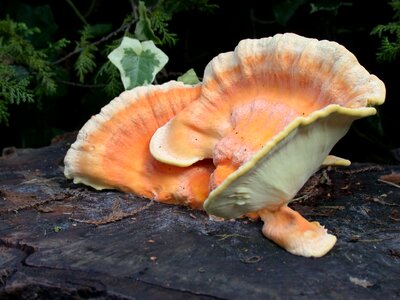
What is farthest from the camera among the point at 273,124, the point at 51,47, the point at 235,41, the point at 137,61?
the point at 235,41

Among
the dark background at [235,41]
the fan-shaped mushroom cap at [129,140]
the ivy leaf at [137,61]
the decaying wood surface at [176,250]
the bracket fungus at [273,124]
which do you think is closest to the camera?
the decaying wood surface at [176,250]

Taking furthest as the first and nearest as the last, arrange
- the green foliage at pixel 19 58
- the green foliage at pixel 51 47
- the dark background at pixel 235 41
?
the dark background at pixel 235 41
the green foliage at pixel 19 58
the green foliage at pixel 51 47

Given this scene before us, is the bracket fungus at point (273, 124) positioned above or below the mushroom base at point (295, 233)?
above

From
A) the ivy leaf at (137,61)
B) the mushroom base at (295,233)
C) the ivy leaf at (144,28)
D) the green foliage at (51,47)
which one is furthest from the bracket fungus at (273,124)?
the ivy leaf at (144,28)

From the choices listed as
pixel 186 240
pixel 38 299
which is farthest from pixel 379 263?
pixel 38 299

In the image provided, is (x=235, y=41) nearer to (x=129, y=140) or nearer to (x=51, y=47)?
(x=51, y=47)

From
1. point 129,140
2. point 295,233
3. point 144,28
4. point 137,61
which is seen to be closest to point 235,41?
point 144,28

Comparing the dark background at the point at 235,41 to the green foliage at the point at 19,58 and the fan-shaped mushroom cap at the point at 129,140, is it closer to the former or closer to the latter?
the green foliage at the point at 19,58

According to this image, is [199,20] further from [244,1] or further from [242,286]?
[242,286]
